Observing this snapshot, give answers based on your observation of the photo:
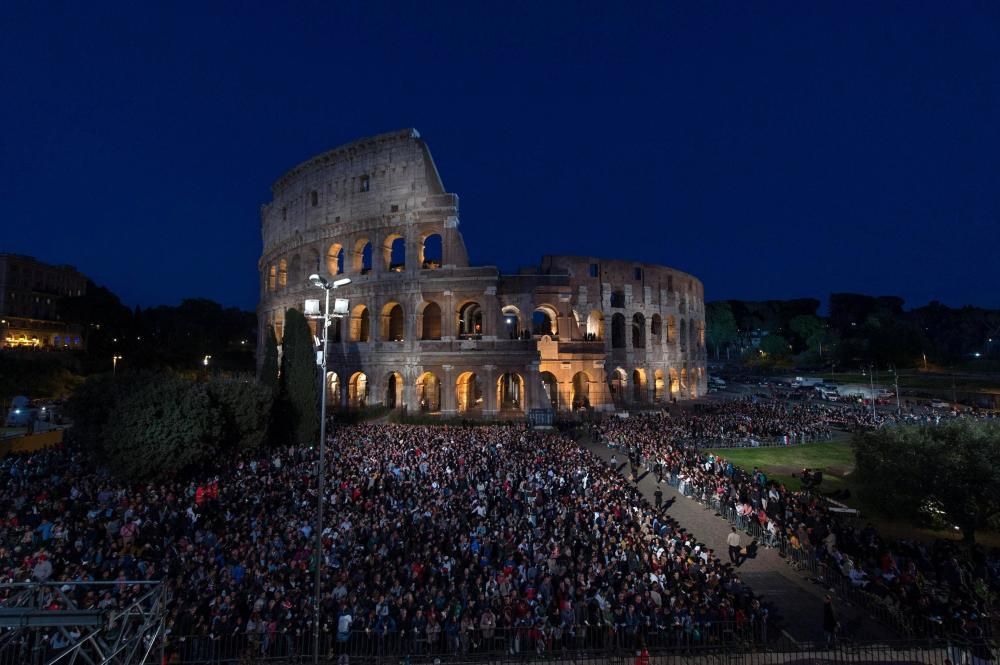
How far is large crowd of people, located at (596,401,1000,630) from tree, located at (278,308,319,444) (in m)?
15.7

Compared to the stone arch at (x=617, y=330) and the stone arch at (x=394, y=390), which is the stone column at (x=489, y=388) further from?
the stone arch at (x=617, y=330)

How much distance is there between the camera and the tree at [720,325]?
8931 cm

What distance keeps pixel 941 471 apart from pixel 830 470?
362 inches

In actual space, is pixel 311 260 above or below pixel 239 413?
above

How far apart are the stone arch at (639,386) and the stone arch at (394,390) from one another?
21010 mm

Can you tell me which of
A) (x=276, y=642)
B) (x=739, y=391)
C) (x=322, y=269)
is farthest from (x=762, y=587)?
(x=739, y=391)

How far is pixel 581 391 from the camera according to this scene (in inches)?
1641

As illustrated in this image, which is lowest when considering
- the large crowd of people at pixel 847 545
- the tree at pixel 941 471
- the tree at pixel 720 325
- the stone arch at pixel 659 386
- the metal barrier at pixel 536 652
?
the metal barrier at pixel 536 652

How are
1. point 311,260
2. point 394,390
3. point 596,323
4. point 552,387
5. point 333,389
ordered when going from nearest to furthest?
point 333,389 < point 311,260 < point 394,390 < point 552,387 < point 596,323

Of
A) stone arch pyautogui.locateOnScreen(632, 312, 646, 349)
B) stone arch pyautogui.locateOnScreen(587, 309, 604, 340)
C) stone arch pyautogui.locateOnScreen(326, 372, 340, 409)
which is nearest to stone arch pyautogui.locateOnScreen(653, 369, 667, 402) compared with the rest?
stone arch pyautogui.locateOnScreen(632, 312, 646, 349)

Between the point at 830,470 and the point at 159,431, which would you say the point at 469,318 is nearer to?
the point at 830,470

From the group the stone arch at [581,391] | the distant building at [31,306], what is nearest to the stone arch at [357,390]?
the stone arch at [581,391]

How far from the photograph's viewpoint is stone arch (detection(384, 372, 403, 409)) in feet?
114

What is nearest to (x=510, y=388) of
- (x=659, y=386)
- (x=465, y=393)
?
(x=465, y=393)
